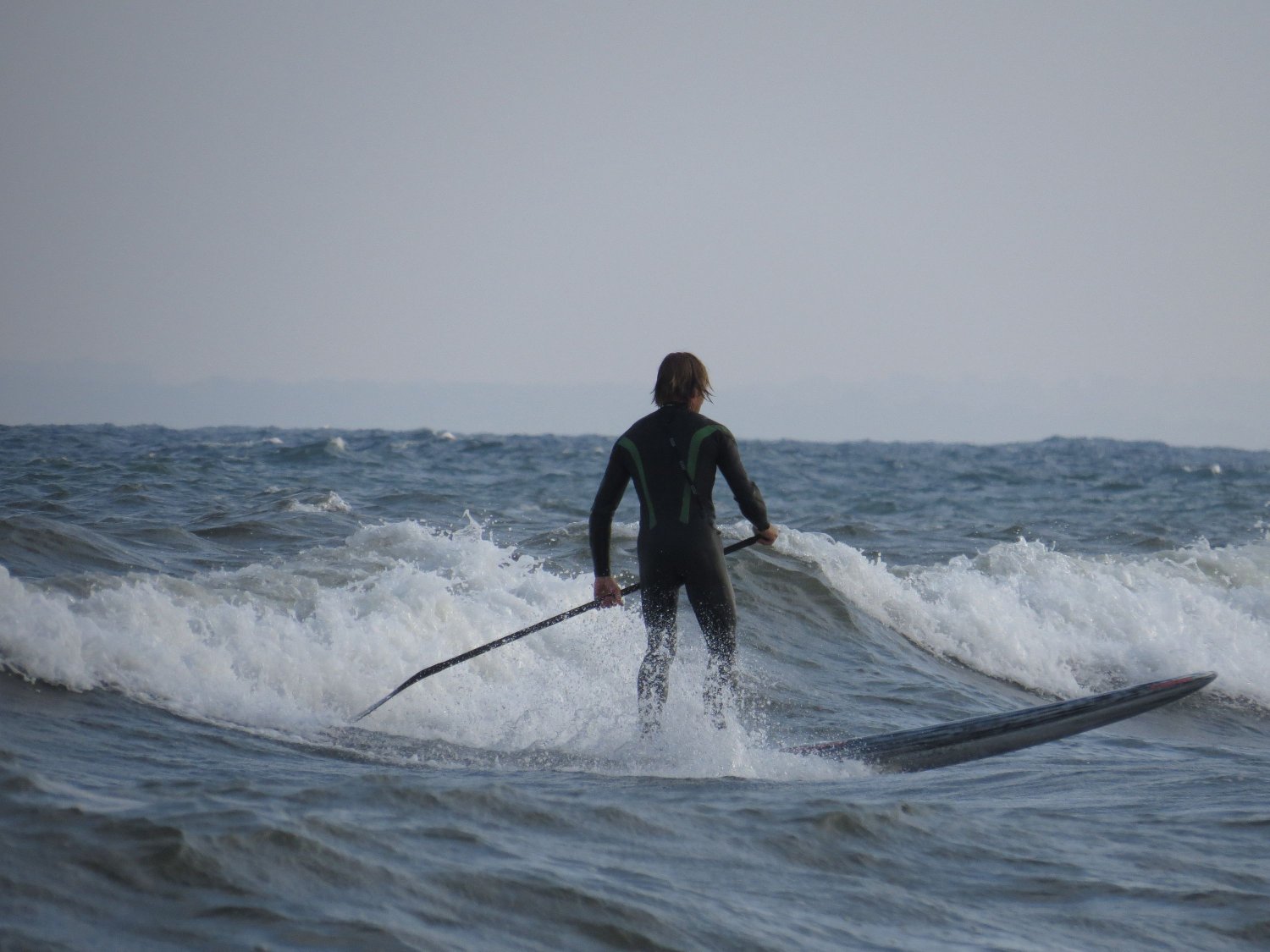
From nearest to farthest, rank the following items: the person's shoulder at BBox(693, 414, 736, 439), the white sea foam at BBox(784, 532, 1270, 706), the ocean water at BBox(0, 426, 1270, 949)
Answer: the ocean water at BBox(0, 426, 1270, 949) → the person's shoulder at BBox(693, 414, 736, 439) → the white sea foam at BBox(784, 532, 1270, 706)

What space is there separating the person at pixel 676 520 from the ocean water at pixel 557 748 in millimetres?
186

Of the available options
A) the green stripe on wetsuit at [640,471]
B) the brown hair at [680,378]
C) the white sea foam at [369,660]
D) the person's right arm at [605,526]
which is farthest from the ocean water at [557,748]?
the brown hair at [680,378]

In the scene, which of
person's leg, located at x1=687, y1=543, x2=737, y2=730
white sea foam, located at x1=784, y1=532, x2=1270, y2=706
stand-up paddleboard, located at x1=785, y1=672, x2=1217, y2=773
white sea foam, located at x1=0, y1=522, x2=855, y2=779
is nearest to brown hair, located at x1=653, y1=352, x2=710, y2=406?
person's leg, located at x1=687, y1=543, x2=737, y2=730

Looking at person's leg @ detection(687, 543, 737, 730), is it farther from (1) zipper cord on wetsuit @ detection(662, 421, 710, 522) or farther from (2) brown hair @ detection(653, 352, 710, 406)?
(2) brown hair @ detection(653, 352, 710, 406)

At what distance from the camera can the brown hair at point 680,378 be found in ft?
17.1

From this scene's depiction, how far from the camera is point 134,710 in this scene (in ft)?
17.0

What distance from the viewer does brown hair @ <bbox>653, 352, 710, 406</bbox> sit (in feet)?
17.1

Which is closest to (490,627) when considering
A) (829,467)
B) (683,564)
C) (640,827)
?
(683,564)

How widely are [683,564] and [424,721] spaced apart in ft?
5.38

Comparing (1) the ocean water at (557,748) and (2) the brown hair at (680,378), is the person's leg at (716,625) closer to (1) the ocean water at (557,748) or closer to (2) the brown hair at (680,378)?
(1) the ocean water at (557,748)

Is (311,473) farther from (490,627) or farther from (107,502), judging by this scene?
(490,627)

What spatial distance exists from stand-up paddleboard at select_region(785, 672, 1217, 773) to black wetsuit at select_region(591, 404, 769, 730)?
29.1 inches

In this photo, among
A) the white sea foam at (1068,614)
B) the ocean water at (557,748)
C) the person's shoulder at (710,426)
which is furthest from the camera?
the white sea foam at (1068,614)

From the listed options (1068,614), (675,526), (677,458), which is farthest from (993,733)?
(1068,614)
